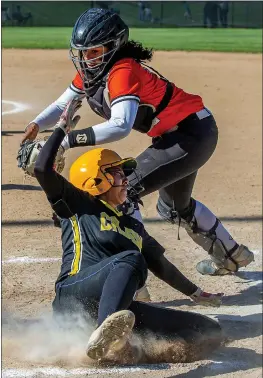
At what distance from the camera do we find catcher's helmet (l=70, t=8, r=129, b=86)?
166 inches

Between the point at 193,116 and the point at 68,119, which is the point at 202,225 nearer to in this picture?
the point at 193,116

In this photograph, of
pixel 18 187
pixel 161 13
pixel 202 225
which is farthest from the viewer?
pixel 161 13

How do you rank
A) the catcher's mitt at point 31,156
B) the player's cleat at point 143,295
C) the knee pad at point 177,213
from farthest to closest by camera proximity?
the knee pad at point 177,213, the player's cleat at point 143,295, the catcher's mitt at point 31,156

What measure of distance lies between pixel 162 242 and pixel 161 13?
2037cm

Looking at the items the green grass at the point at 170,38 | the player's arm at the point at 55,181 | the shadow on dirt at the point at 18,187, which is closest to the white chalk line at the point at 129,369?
the player's arm at the point at 55,181

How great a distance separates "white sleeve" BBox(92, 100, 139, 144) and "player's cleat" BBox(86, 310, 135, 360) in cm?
103

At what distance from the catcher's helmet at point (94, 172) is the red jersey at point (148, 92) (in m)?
0.36

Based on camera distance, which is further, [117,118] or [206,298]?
[206,298]

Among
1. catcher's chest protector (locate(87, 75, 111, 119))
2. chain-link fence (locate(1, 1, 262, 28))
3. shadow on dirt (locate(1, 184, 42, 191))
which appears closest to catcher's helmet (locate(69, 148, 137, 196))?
catcher's chest protector (locate(87, 75, 111, 119))

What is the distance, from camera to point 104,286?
3551mm

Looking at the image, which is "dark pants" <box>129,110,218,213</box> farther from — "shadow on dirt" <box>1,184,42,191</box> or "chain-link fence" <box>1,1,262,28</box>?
"chain-link fence" <box>1,1,262,28</box>

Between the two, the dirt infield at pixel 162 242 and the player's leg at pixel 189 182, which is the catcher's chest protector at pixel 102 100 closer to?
the player's leg at pixel 189 182

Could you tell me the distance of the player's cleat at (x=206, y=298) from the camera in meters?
4.44

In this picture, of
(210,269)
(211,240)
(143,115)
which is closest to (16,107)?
(210,269)
